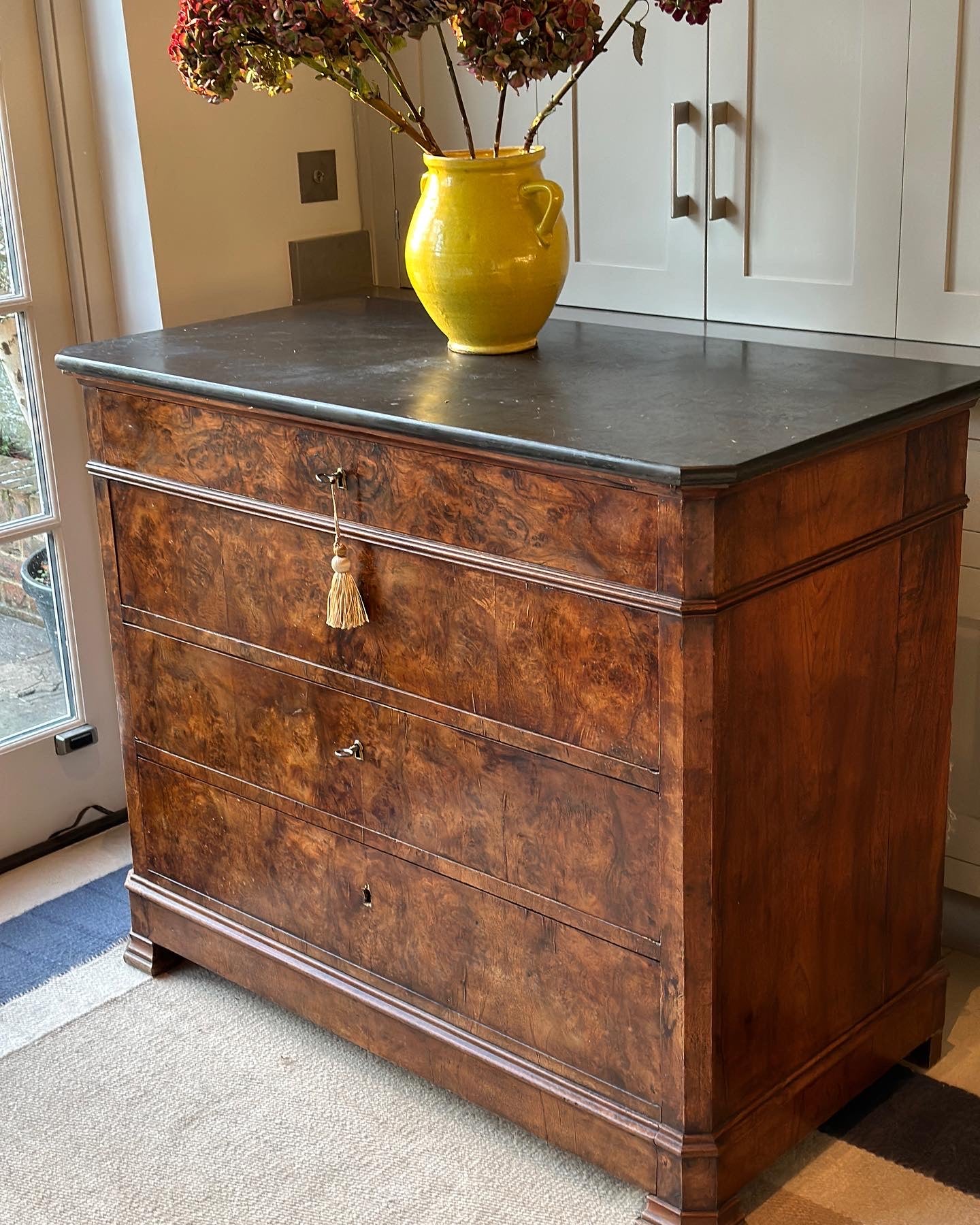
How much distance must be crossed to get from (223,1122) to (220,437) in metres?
0.92

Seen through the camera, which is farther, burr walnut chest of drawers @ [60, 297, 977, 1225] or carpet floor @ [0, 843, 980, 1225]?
carpet floor @ [0, 843, 980, 1225]

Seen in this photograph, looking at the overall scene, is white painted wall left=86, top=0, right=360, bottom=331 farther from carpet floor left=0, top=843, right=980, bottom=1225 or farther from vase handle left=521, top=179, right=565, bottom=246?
carpet floor left=0, top=843, right=980, bottom=1225

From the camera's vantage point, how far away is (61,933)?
2434 mm

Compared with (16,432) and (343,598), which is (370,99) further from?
(16,432)

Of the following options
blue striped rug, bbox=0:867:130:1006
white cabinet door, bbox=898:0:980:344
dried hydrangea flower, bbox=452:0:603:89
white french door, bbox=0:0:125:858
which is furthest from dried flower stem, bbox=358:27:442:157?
blue striped rug, bbox=0:867:130:1006

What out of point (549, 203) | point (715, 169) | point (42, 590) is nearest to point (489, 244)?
point (549, 203)

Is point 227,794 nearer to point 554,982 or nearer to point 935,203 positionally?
point 554,982

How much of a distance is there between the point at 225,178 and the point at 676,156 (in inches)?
31.1

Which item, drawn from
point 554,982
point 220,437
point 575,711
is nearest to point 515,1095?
point 554,982

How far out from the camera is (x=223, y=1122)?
77.5 inches

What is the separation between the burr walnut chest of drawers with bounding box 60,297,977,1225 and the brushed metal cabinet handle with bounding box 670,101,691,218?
240 millimetres

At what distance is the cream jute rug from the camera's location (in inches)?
70.4

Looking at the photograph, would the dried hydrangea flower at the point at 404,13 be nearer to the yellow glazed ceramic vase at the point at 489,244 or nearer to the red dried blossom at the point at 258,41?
the red dried blossom at the point at 258,41

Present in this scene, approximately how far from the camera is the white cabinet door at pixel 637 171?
2.13m
